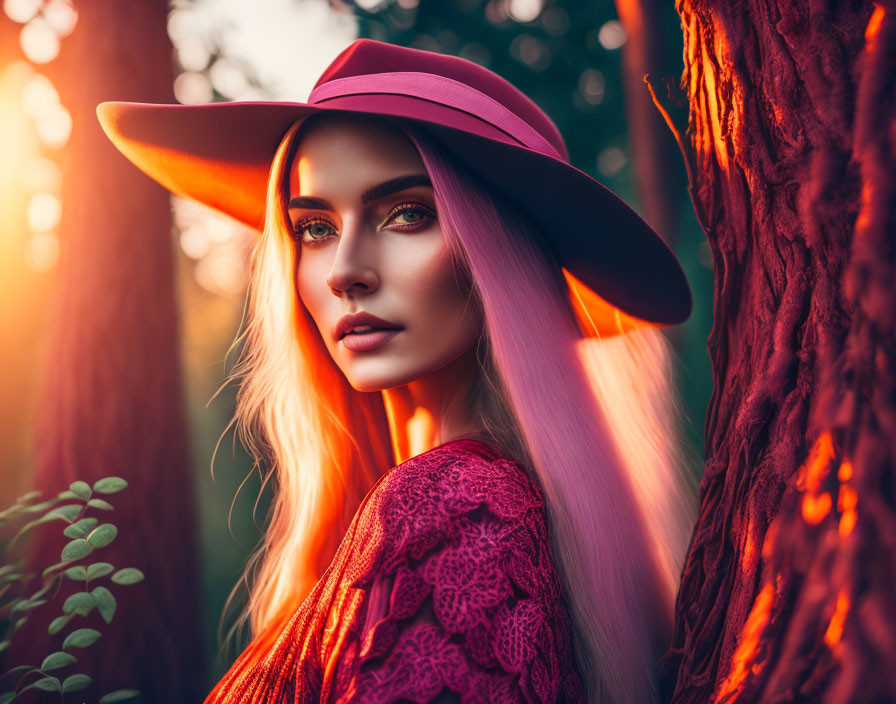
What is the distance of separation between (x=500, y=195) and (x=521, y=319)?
26cm

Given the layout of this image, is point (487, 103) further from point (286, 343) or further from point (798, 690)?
point (798, 690)

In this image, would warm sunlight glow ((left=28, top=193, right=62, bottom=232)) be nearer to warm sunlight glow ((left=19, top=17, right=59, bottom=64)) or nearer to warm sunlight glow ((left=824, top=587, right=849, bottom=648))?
warm sunlight glow ((left=19, top=17, right=59, bottom=64))

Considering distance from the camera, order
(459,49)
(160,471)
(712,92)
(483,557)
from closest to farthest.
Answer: (483,557) < (712,92) < (160,471) < (459,49)

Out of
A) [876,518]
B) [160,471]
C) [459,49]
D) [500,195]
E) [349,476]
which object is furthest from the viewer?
[459,49]

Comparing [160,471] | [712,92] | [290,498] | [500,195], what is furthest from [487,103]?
[160,471]

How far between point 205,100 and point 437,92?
147 cm

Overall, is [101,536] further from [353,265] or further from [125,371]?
[125,371]

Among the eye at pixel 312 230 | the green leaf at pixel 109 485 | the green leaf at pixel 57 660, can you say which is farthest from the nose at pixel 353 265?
the green leaf at pixel 57 660

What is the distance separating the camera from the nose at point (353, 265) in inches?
43.7

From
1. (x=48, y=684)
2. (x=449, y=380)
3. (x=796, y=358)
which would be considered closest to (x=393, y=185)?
(x=449, y=380)

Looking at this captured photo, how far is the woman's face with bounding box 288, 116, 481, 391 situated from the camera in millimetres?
1126

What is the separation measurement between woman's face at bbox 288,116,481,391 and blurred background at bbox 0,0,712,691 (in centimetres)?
A: 87

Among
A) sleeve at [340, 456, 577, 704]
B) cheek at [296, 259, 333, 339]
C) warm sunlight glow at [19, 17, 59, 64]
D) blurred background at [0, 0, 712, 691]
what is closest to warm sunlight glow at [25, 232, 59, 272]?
blurred background at [0, 0, 712, 691]

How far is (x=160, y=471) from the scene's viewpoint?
2.03 metres
